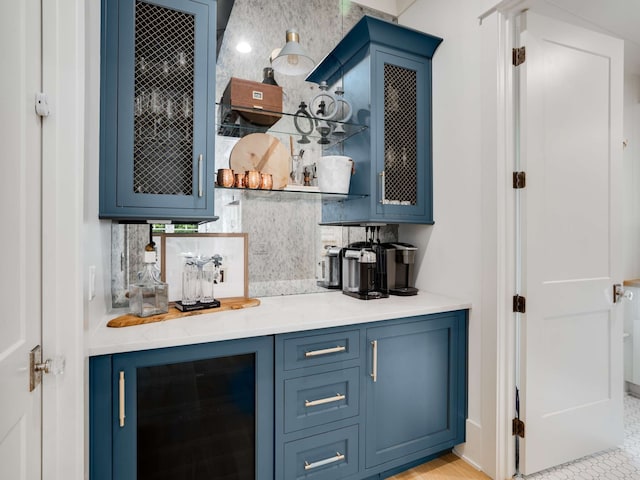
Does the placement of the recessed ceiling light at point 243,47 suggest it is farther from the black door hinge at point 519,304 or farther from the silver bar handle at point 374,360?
the black door hinge at point 519,304

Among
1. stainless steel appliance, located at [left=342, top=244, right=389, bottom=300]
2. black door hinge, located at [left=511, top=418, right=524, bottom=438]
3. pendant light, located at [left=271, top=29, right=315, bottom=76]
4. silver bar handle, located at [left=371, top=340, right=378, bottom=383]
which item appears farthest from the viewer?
stainless steel appliance, located at [left=342, top=244, right=389, bottom=300]

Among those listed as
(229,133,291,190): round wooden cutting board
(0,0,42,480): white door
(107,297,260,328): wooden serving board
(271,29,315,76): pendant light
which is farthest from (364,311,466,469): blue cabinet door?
(271,29,315,76): pendant light

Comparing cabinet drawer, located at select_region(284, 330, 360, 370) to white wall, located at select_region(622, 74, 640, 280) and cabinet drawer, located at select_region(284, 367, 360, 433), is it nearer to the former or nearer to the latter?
cabinet drawer, located at select_region(284, 367, 360, 433)

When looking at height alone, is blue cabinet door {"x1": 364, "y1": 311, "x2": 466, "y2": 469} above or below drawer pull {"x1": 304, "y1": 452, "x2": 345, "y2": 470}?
above

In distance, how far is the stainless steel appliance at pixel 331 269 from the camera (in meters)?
2.31

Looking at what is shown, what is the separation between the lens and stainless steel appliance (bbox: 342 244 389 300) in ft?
6.82

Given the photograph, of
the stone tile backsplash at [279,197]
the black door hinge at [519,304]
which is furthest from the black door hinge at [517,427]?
the stone tile backsplash at [279,197]

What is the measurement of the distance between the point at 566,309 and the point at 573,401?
20.8 inches

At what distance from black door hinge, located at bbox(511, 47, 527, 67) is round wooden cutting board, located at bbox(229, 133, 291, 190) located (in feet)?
4.30

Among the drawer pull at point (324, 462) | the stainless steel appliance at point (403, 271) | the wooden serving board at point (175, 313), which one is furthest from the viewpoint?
the stainless steel appliance at point (403, 271)

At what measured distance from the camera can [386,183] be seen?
214 cm

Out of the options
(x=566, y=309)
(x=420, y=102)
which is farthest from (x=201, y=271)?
(x=566, y=309)

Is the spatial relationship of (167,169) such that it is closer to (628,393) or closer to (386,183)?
(386,183)

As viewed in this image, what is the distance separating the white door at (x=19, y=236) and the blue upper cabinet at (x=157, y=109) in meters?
0.48
